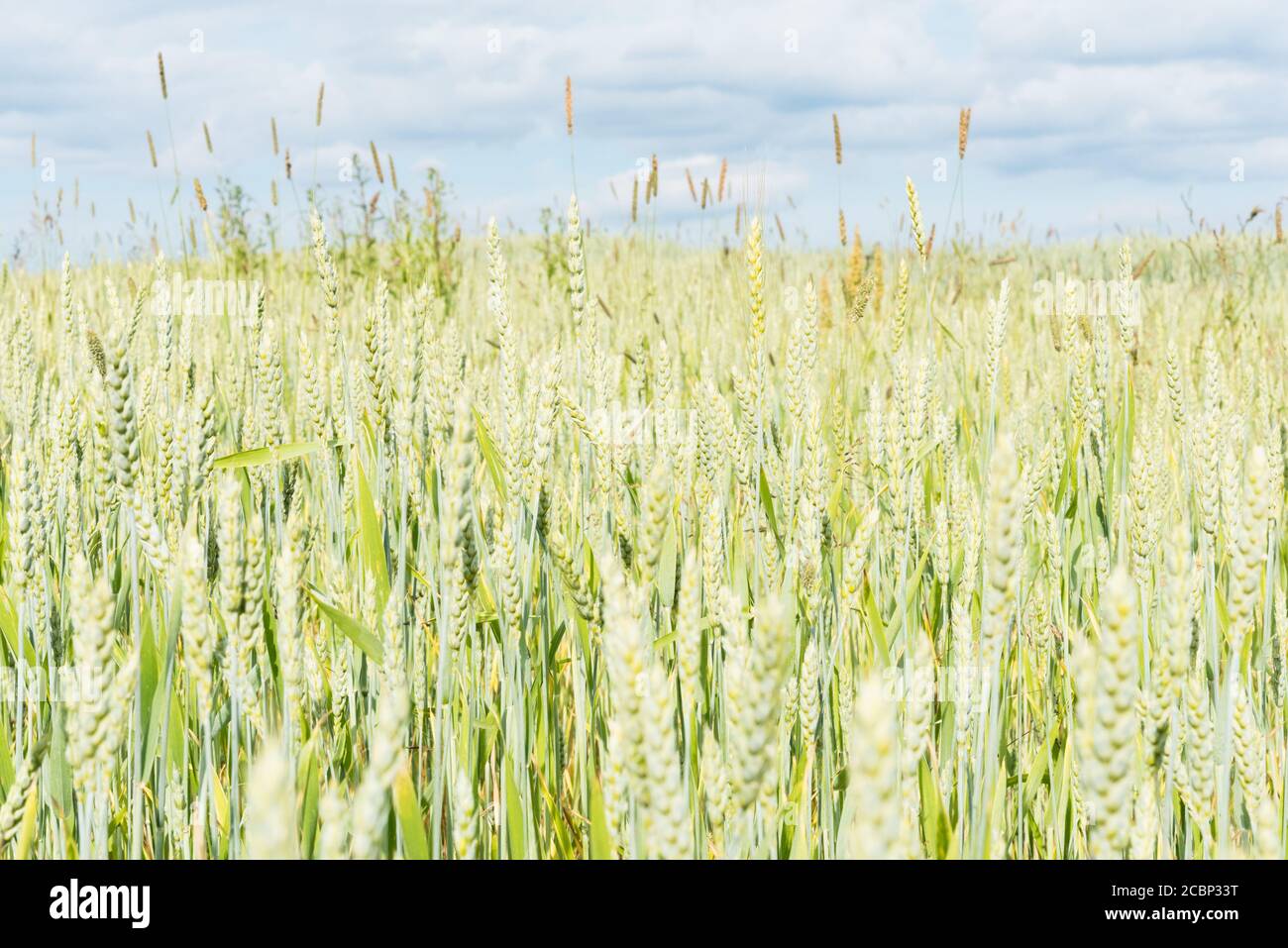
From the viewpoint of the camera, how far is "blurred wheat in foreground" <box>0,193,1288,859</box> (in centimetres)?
59

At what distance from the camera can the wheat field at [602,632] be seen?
1.94 ft

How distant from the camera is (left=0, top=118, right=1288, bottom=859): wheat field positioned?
591 mm

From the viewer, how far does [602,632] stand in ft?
2.84

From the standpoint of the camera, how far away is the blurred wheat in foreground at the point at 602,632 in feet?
1.94

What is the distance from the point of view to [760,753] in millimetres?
502

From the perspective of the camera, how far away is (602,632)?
866 millimetres


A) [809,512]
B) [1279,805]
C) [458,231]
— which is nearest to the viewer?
[809,512]
